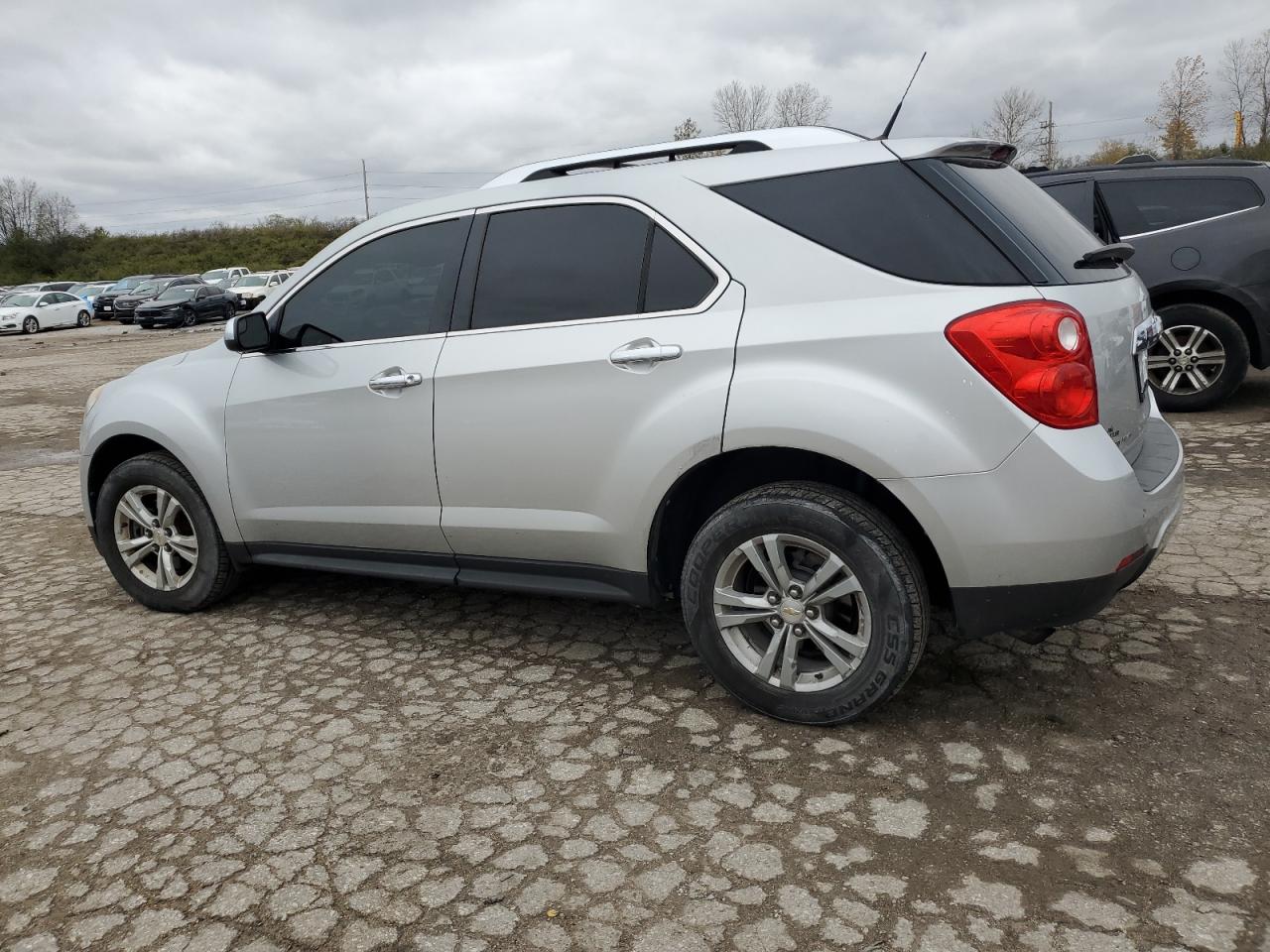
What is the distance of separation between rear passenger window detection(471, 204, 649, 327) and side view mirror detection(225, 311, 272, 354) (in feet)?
3.22

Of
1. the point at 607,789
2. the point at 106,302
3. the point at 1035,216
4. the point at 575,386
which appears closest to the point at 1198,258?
the point at 1035,216

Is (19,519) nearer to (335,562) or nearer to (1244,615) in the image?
(335,562)

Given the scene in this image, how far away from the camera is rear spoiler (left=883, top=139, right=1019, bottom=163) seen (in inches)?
120

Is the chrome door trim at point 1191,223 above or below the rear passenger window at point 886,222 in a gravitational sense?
above

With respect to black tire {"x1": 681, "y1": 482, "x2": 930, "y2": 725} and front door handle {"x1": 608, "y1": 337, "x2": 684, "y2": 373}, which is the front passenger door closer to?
front door handle {"x1": 608, "y1": 337, "x2": 684, "y2": 373}

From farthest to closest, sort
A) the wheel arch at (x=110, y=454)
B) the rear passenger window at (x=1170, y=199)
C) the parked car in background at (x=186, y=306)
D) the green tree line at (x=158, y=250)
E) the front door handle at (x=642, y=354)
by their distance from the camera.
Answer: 1. the green tree line at (x=158, y=250)
2. the parked car in background at (x=186, y=306)
3. the rear passenger window at (x=1170, y=199)
4. the wheel arch at (x=110, y=454)
5. the front door handle at (x=642, y=354)

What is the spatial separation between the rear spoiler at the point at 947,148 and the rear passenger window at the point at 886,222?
0.07 metres

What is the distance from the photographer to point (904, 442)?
285cm

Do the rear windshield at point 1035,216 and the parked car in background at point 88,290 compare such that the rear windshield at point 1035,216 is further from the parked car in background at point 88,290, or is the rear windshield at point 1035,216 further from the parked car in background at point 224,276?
the parked car in background at point 224,276

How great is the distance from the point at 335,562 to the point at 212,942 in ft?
6.57

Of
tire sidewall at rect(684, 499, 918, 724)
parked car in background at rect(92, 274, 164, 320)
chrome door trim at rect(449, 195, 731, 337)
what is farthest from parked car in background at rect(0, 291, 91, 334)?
tire sidewall at rect(684, 499, 918, 724)

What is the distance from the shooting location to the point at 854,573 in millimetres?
2984

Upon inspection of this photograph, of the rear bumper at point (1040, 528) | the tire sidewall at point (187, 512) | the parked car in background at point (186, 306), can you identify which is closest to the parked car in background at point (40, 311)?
the parked car in background at point (186, 306)

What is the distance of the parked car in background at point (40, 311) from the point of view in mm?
33000
